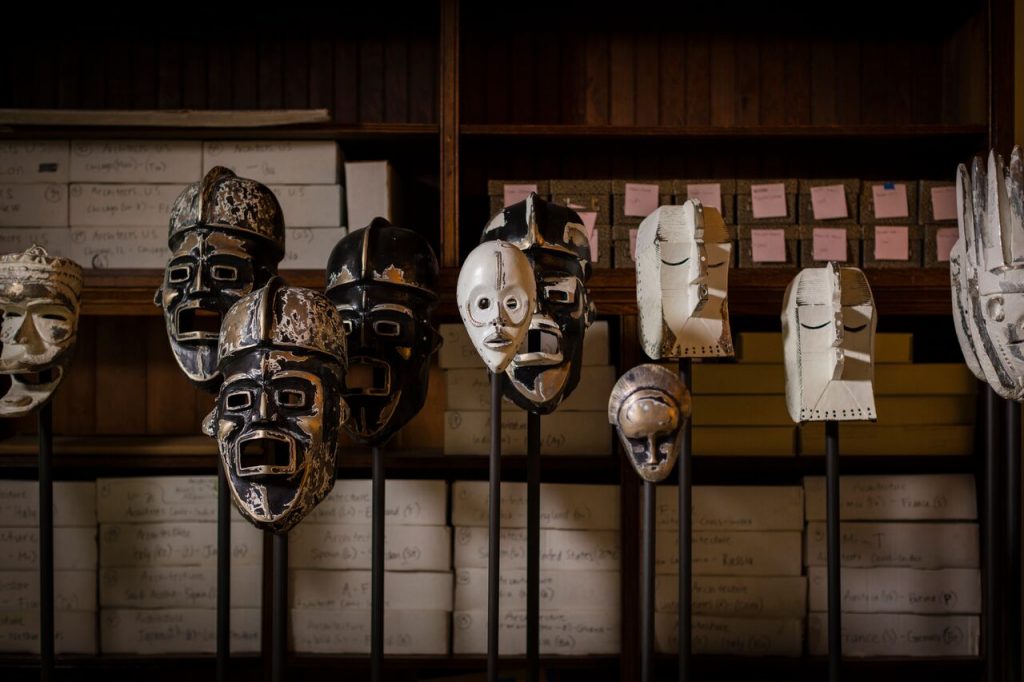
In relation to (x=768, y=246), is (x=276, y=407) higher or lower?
lower

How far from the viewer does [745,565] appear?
1.77m

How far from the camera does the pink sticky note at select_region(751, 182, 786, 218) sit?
70.1 inches

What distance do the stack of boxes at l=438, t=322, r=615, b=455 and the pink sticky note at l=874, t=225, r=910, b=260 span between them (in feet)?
2.40

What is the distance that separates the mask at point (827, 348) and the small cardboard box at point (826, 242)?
449 millimetres

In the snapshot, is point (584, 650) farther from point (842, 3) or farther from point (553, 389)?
point (842, 3)

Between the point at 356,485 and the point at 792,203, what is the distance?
133cm

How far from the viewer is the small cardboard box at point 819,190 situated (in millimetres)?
1777

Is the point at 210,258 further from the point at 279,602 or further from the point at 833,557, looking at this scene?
the point at 833,557

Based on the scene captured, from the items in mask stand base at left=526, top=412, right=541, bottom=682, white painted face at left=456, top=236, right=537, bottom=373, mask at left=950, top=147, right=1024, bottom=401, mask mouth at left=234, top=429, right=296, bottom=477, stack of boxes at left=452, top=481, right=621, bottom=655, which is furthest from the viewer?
stack of boxes at left=452, top=481, right=621, bottom=655

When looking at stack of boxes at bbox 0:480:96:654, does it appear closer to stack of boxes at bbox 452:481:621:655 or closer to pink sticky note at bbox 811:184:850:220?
stack of boxes at bbox 452:481:621:655

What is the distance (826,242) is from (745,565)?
2.80 ft

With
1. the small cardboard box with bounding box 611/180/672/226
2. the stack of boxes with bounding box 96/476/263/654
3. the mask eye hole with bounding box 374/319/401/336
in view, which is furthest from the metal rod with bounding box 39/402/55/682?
the small cardboard box with bounding box 611/180/672/226

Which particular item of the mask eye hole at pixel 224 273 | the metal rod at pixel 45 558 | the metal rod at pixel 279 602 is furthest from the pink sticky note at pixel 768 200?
the metal rod at pixel 45 558

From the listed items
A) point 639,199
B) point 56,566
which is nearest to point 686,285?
point 639,199
